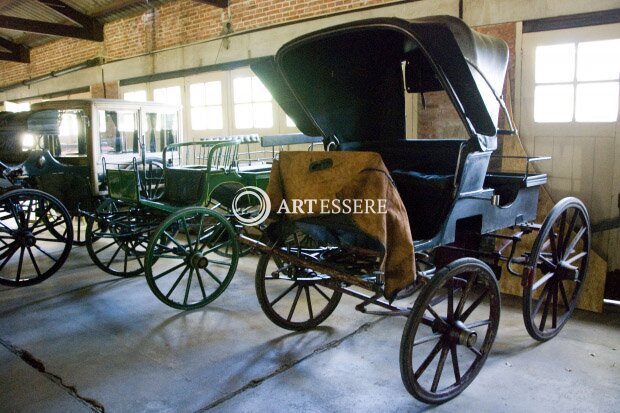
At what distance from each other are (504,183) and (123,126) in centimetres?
452

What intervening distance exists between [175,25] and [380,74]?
5304 mm

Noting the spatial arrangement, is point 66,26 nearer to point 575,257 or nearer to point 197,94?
point 197,94

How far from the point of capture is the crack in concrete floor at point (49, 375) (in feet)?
8.48

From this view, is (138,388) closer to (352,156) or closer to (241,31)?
(352,156)

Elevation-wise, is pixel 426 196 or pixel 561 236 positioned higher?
pixel 426 196

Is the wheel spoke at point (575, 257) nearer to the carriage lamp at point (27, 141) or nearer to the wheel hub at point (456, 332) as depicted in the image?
the wheel hub at point (456, 332)

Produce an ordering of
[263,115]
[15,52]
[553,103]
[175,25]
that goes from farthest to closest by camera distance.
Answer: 1. [15,52]
2. [175,25]
3. [263,115]
4. [553,103]

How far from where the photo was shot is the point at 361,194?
7.54 ft

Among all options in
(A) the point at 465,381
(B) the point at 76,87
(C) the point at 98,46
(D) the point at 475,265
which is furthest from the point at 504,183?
(B) the point at 76,87

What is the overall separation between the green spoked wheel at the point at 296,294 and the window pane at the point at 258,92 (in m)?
3.10

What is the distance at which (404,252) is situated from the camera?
2225 mm

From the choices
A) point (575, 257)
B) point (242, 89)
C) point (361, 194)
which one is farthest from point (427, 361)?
point (242, 89)

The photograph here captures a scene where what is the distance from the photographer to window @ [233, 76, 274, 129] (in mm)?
6598

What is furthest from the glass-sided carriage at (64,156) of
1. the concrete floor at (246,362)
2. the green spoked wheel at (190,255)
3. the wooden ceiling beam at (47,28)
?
the wooden ceiling beam at (47,28)
